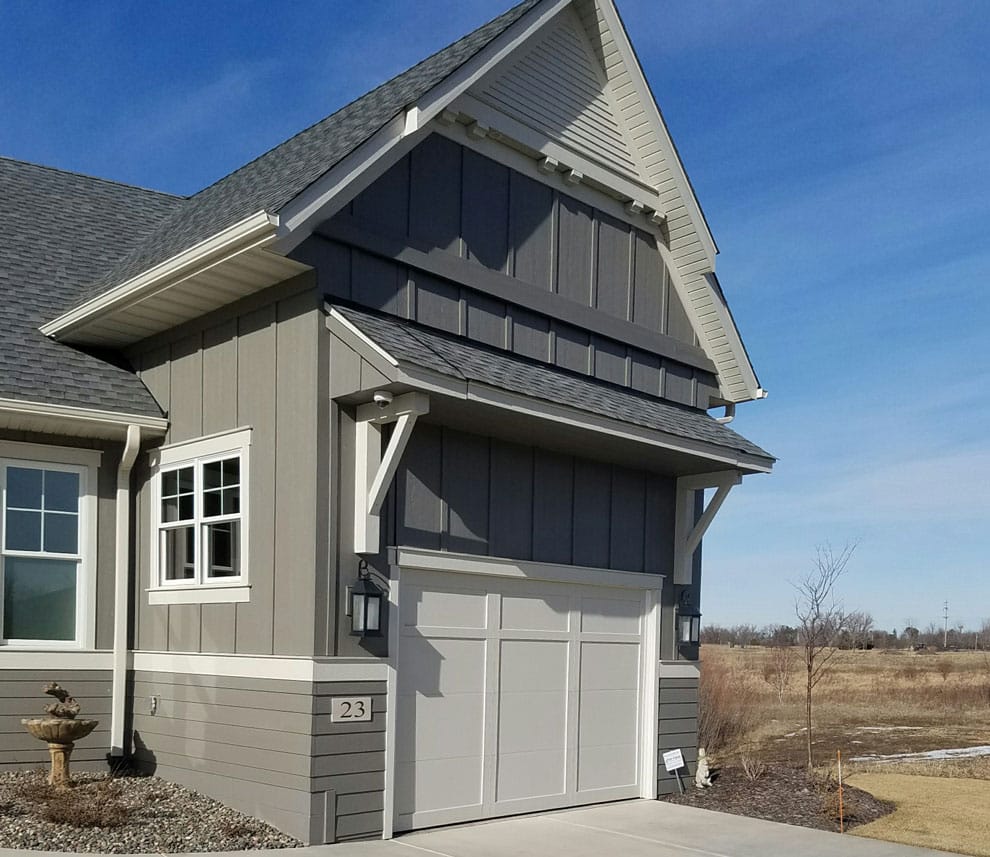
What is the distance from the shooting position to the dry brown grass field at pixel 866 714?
663 inches

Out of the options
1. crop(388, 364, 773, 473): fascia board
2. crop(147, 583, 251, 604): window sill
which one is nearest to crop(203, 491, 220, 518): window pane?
crop(147, 583, 251, 604): window sill

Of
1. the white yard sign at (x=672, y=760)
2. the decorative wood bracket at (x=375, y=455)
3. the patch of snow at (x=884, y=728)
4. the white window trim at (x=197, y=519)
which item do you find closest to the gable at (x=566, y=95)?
the decorative wood bracket at (x=375, y=455)

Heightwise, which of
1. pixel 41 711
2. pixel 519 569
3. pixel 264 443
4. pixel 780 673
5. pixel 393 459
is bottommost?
pixel 780 673

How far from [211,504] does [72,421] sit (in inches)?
56.5

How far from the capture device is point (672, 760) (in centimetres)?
1117

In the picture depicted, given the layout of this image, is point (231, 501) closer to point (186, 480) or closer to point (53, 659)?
point (186, 480)

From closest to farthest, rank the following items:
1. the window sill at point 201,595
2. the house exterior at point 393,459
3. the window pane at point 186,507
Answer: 1. the house exterior at point 393,459
2. the window sill at point 201,595
3. the window pane at point 186,507

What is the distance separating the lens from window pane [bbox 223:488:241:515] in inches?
358

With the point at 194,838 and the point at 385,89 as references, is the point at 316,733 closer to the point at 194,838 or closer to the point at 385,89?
the point at 194,838

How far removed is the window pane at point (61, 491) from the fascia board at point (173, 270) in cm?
134

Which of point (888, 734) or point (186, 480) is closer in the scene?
point (186, 480)

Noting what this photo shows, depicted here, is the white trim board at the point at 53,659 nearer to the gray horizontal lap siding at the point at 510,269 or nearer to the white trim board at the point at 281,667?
the white trim board at the point at 281,667

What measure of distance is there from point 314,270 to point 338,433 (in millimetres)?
1267

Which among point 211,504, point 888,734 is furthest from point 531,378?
point 888,734
